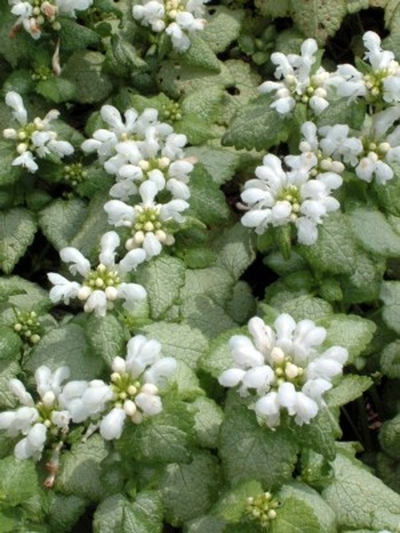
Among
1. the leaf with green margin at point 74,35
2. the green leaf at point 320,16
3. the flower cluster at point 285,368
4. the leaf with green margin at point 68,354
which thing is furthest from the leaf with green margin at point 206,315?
the green leaf at point 320,16

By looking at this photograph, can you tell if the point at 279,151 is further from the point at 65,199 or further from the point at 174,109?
the point at 65,199

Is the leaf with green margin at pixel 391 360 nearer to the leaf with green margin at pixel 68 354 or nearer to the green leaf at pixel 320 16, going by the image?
the leaf with green margin at pixel 68 354

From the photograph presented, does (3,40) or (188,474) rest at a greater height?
(3,40)

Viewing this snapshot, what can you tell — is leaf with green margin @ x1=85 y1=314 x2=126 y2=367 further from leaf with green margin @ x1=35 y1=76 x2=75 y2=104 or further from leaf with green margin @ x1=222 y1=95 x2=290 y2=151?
leaf with green margin @ x1=35 y1=76 x2=75 y2=104

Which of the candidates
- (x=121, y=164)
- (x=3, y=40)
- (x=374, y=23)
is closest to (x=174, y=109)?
(x=121, y=164)

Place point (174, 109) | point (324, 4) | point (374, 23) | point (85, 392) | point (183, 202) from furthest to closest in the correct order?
point (374, 23) → point (324, 4) → point (174, 109) → point (183, 202) → point (85, 392)

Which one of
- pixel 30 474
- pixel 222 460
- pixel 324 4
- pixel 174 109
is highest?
pixel 324 4

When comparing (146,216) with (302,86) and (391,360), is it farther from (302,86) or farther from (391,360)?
(391,360)

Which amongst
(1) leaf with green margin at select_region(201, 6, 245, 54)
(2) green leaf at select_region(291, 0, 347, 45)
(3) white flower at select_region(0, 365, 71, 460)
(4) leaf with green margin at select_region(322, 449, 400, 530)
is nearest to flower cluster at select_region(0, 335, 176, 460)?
(3) white flower at select_region(0, 365, 71, 460)
